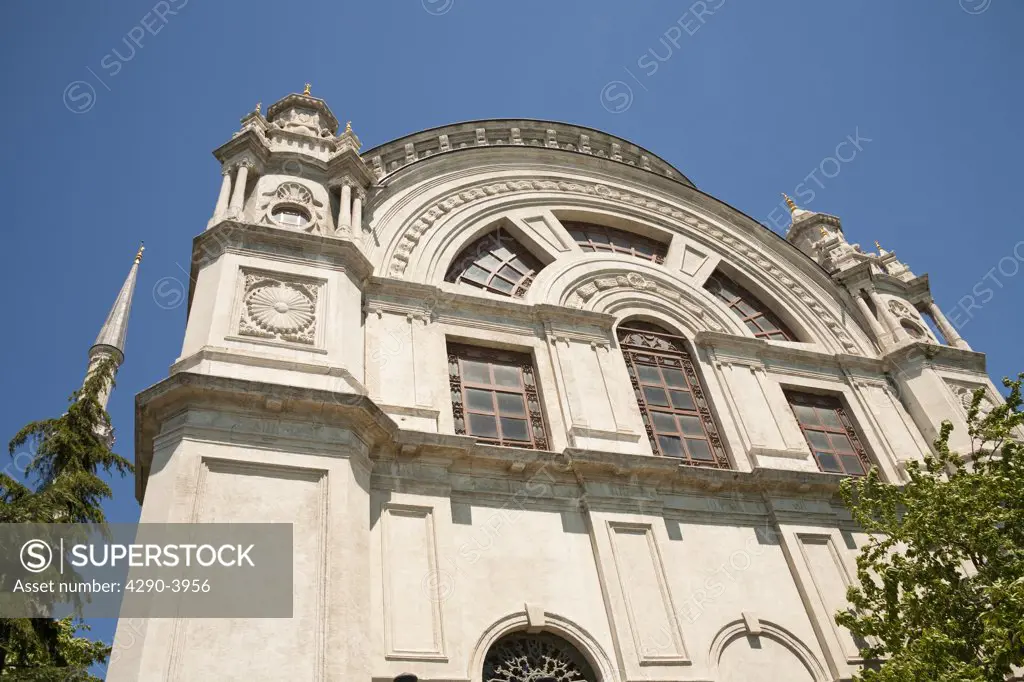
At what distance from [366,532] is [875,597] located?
688 cm

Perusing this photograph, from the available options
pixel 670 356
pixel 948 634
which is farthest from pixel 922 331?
pixel 948 634

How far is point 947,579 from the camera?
10727mm

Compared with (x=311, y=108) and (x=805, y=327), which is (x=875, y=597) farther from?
(x=311, y=108)

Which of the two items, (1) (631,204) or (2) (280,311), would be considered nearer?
(2) (280,311)

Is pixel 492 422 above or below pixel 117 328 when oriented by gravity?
below

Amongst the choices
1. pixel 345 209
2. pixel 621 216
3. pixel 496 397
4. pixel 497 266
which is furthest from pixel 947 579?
pixel 345 209

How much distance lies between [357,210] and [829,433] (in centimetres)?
1019

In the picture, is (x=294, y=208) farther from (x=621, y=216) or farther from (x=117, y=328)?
(x=117, y=328)

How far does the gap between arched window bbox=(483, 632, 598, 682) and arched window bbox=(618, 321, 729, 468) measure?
4.35 metres

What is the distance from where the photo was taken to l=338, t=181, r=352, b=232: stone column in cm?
1378

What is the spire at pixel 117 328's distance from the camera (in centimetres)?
3866

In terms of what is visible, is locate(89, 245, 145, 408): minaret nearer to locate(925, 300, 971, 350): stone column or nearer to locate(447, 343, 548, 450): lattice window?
locate(447, 343, 548, 450): lattice window

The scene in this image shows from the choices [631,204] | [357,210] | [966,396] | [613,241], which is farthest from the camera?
[631,204]

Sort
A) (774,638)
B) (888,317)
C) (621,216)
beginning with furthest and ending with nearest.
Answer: (621,216) < (888,317) < (774,638)
